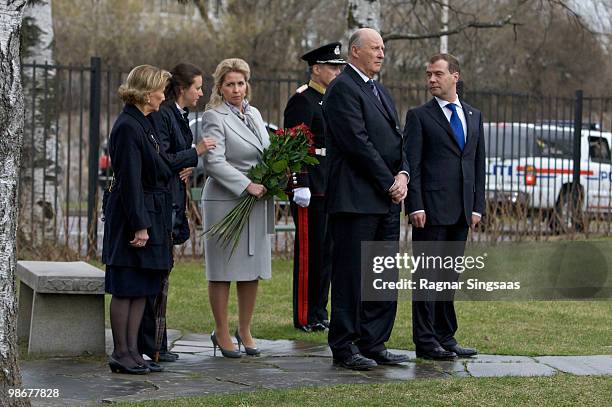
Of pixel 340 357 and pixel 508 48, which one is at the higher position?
pixel 508 48

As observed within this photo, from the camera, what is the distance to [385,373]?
24.3ft

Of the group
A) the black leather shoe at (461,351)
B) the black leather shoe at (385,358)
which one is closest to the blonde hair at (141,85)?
the black leather shoe at (385,358)

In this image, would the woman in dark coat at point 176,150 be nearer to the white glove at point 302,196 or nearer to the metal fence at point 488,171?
the white glove at point 302,196

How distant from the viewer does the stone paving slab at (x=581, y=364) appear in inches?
294

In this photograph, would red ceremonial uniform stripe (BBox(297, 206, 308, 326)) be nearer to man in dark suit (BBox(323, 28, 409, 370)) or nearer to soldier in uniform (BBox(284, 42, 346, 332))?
soldier in uniform (BBox(284, 42, 346, 332))

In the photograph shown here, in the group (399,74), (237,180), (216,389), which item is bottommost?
(216,389)

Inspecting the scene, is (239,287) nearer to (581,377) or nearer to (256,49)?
(581,377)

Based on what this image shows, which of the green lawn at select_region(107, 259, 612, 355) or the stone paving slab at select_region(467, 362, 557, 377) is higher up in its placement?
the green lawn at select_region(107, 259, 612, 355)

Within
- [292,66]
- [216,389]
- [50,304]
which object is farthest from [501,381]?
[292,66]

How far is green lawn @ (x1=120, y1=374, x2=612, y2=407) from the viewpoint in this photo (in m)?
6.35

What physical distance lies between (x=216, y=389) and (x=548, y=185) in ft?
36.8

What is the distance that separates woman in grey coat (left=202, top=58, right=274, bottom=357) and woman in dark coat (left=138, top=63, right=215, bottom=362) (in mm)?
174

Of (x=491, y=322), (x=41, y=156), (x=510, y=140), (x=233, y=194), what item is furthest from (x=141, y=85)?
(x=510, y=140)

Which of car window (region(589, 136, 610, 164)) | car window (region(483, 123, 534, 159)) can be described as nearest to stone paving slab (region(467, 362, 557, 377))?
car window (region(483, 123, 534, 159))
